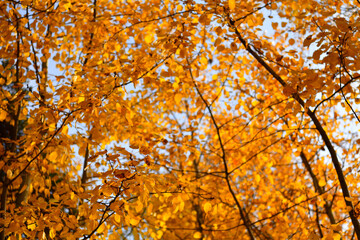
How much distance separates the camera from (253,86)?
4.75 m

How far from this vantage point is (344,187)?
7.31 ft

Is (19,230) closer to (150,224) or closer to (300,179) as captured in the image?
(150,224)

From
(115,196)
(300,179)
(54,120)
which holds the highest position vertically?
(300,179)

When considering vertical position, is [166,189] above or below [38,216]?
above

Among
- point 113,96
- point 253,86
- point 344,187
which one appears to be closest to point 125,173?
point 113,96

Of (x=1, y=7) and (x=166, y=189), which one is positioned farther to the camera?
(x=1, y=7)

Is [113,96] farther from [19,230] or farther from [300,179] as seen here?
[300,179]

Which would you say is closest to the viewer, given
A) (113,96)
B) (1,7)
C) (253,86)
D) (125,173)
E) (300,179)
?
(125,173)

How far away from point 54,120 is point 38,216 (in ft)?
2.07

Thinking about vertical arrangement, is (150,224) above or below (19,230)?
above

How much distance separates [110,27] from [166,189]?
6.96ft

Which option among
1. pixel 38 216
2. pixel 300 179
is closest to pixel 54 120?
pixel 38 216

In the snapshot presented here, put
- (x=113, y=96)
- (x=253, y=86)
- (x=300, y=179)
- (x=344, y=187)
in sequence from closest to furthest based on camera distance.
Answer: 1. (x=113, y=96)
2. (x=344, y=187)
3. (x=253, y=86)
4. (x=300, y=179)

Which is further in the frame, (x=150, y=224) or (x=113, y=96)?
(x=150, y=224)
